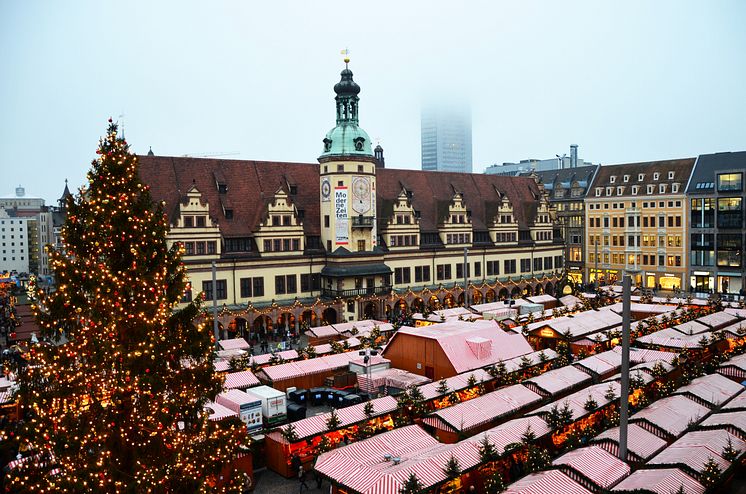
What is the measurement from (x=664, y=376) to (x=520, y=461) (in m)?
13.8

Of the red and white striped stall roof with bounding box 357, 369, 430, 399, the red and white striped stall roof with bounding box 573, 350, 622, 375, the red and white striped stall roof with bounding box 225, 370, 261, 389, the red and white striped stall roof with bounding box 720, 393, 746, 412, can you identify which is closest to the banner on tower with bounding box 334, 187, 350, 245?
the red and white striped stall roof with bounding box 357, 369, 430, 399

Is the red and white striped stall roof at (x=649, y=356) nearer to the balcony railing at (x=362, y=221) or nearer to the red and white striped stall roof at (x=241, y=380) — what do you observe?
the red and white striped stall roof at (x=241, y=380)

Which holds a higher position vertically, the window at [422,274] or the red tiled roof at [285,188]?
the red tiled roof at [285,188]

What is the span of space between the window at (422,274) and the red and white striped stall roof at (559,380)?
107 feet

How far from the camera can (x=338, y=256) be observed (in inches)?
2254

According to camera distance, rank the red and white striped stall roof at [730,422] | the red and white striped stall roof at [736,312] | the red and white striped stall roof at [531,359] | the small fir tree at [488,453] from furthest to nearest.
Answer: the red and white striped stall roof at [736,312] → the red and white striped stall roof at [531,359] → the red and white striped stall roof at [730,422] → the small fir tree at [488,453]

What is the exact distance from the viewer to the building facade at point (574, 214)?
95062 mm

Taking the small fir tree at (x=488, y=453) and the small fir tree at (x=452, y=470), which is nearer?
the small fir tree at (x=452, y=470)

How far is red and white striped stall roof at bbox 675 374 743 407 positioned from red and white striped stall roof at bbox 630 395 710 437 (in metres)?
0.99

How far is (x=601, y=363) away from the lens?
34562 millimetres

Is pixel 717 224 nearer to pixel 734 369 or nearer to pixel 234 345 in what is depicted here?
pixel 734 369

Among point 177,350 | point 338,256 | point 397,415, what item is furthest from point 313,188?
point 177,350

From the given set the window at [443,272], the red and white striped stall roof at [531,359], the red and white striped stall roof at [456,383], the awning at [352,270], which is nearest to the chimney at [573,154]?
the window at [443,272]

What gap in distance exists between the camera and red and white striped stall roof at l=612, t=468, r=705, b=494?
1806 cm
